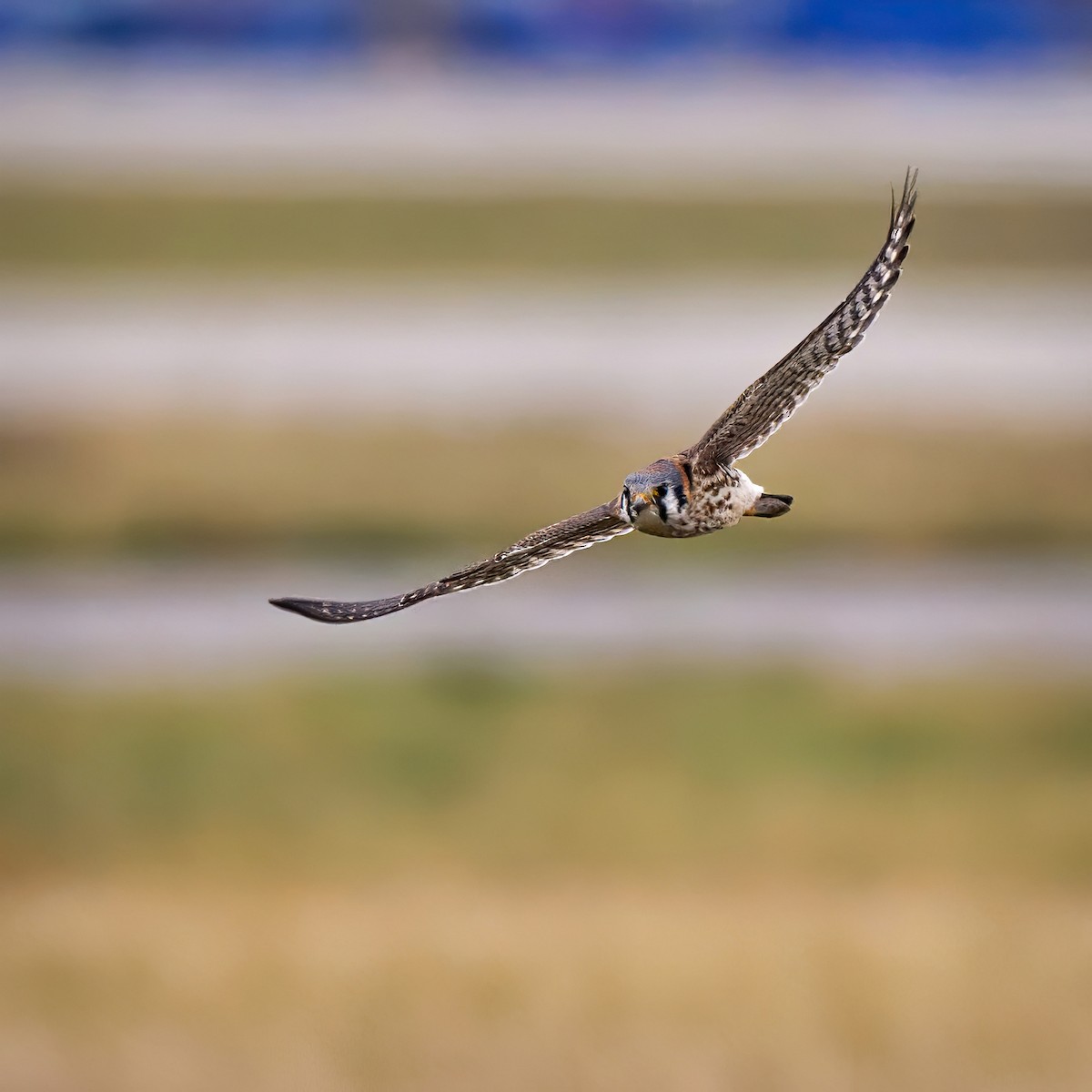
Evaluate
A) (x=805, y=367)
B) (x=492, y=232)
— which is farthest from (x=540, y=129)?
(x=805, y=367)

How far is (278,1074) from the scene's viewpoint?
14.6m

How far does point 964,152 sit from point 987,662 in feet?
63.6

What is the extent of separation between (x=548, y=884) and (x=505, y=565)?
14.2 m

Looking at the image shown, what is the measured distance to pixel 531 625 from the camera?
71.2 ft

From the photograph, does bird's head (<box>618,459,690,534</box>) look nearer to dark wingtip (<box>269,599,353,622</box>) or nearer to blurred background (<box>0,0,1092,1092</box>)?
dark wingtip (<box>269,599,353,622</box>)

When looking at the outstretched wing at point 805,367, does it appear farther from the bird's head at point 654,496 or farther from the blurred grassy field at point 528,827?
the blurred grassy field at point 528,827

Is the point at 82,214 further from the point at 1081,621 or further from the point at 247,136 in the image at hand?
the point at 1081,621

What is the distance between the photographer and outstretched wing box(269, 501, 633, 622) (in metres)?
3.25

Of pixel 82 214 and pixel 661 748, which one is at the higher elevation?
pixel 82 214

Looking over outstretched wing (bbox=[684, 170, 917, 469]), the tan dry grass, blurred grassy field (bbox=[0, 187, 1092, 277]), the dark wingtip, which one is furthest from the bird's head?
blurred grassy field (bbox=[0, 187, 1092, 277])

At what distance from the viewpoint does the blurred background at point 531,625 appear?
1509cm

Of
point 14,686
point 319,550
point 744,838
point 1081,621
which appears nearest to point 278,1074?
point 744,838

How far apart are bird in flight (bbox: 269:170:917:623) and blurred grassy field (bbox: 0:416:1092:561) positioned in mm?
17725

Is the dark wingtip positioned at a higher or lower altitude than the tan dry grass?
higher
